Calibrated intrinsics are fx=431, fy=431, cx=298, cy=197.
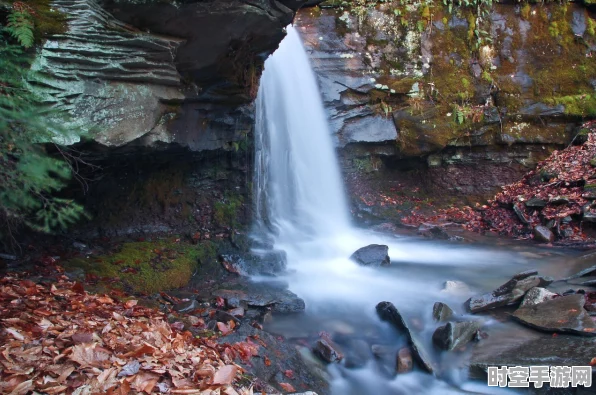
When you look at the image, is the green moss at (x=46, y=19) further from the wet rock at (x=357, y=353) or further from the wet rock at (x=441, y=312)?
the wet rock at (x=441, y=312)

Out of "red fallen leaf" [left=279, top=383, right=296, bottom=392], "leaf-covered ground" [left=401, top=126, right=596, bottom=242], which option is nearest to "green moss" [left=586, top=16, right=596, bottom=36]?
"leaf-covered ground" [left=401, top=126, right=596, bottom=242]

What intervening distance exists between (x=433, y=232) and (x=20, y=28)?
834cm

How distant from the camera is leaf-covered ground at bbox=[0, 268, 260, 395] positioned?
287cm

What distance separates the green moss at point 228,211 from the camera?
814cm

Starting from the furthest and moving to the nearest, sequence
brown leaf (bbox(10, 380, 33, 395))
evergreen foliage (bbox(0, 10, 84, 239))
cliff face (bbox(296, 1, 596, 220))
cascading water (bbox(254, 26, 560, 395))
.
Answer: cliff face (bbox(296, 1, 596, 220)) → cascading water (bbox(254, 26, 560, 395)) → evergreen foliage (bbox(0, 10, 84, 239)) → brown leaf (bbox(10, 380, 33, 395))

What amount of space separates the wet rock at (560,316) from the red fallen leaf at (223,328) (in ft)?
11.2

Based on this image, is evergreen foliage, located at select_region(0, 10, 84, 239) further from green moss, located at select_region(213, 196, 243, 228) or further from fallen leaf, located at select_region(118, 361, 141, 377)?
green moss, located at select_region(213, 196, 243, 228)

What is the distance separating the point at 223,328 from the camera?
4.69 meters

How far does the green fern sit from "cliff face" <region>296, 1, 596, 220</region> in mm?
7586

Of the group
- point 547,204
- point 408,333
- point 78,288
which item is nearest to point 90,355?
point 78,288

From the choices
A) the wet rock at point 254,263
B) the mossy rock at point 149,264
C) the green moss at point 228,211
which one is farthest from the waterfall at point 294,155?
the mossy rock at point 149,264

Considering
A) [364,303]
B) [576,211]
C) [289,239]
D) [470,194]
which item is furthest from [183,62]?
[470,194]

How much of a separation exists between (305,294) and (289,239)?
2497 millimetres

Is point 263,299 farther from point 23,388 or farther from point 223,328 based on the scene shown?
point 23,388
